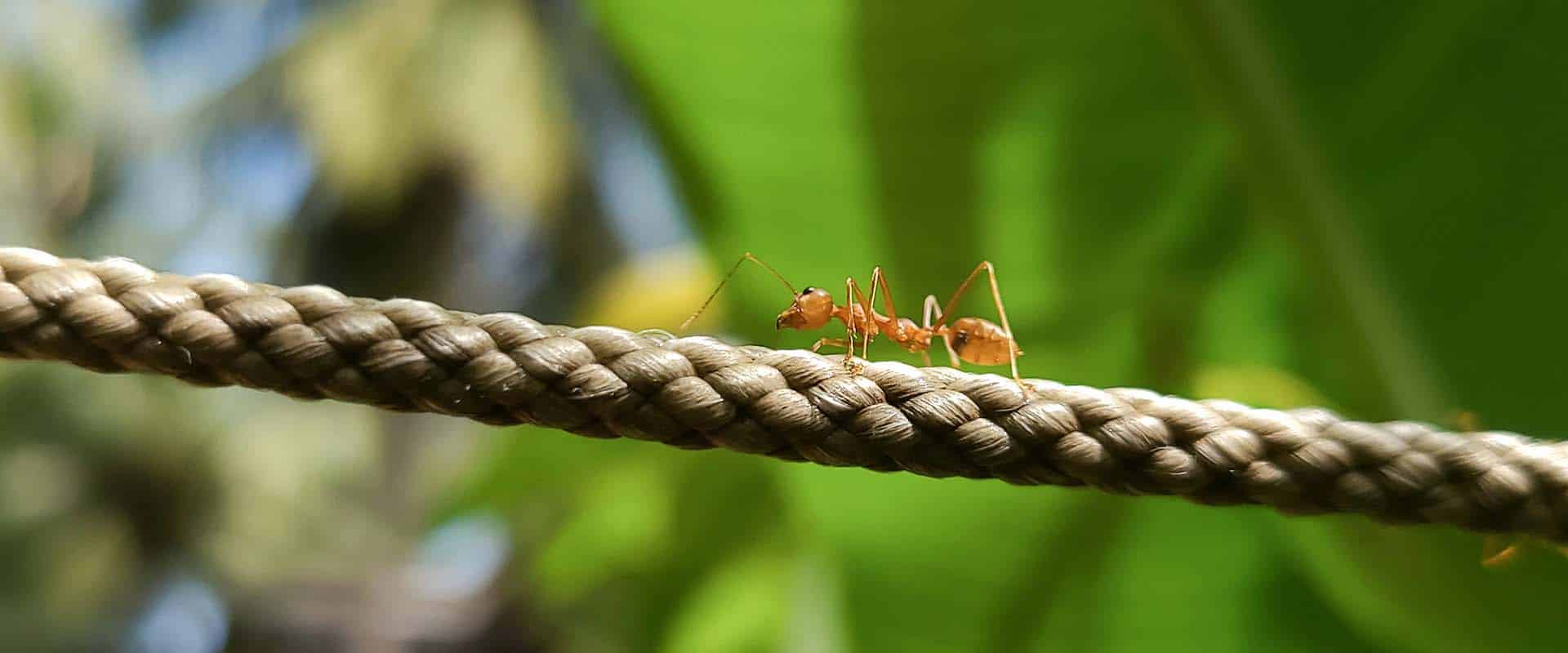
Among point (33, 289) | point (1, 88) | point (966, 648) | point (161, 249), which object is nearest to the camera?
point (33, 289)

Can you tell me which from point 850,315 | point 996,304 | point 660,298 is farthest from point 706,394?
point 660,298

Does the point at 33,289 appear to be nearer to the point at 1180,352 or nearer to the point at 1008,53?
the point at 1008,53

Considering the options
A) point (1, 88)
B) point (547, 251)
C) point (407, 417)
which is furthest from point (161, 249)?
point (547, 251)

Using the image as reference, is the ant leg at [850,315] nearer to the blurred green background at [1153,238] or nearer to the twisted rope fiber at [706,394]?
the blurred green background at [1153,238]

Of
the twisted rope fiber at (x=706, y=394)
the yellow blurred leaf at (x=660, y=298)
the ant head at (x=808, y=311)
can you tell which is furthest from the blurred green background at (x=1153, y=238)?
the yellow blurred leaf at (x=660, y=298)

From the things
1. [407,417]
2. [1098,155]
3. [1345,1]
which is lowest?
[407,417]

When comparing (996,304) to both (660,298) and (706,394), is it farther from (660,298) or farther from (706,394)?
(660,298)
